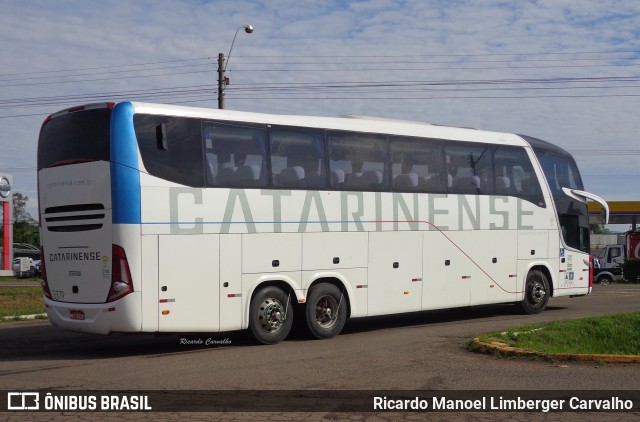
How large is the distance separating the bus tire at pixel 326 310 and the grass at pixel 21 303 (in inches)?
322

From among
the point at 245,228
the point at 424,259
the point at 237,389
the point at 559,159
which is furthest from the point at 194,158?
the point at 559,159

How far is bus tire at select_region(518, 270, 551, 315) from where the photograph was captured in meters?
18.9

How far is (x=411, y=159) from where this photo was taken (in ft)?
52.7

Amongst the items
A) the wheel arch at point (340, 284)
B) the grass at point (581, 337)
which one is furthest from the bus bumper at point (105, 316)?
the grass at point (581, 337)

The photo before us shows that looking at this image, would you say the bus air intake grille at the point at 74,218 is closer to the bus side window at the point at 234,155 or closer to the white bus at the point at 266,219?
the white bus at the point at 266,219

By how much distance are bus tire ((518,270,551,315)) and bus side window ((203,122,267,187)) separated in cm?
791

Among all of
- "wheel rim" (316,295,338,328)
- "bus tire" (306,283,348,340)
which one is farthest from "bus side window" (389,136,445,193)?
"wheel rim" (316,295,338,328)

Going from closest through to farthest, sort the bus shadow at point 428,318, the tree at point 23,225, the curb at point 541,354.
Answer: the curb at point 541,354 → the bus shadow at point 428,318 → the tree at point 23,225

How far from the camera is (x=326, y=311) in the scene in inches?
581

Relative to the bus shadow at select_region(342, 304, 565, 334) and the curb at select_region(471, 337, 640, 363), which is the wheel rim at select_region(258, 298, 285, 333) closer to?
the bus shadow at select_region(342, 304, 565, 334)

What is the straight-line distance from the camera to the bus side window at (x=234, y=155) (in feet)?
42.9

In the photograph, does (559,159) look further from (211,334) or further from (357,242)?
(211,334)

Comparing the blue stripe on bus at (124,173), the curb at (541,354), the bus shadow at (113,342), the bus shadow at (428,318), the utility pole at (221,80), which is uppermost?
the utility pole at (221,80)

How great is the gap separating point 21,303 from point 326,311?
12535 mm
